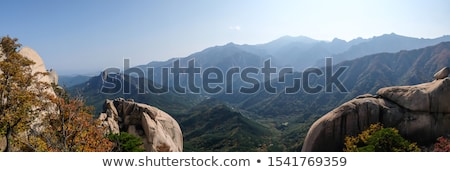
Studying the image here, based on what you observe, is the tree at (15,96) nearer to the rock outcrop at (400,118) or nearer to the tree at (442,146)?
the tree at (442,146)

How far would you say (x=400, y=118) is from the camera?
39.7 meters

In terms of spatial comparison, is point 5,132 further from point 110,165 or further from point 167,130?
point 167,130

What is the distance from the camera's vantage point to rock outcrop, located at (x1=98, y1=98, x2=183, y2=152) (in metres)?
41.0

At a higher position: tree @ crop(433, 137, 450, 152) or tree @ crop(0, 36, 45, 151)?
tree @ crop(0, 36, 45, 151)

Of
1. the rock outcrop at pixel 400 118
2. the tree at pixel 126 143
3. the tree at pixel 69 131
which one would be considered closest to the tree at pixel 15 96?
the tree at pixel 69 131

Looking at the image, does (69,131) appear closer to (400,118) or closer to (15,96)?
(15,96)

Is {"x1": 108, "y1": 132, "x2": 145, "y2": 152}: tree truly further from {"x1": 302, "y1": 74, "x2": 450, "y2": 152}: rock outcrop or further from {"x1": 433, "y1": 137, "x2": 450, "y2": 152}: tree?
{"x1": 433, "y1": 137, "x2": 450, "y2": 152}: tree

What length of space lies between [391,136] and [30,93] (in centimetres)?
3388

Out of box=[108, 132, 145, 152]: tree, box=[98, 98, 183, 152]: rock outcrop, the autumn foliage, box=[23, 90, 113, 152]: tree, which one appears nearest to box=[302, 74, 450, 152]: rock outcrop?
box=[98, 98, 183, 152]: rock outcrop

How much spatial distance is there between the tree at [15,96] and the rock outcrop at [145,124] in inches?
715

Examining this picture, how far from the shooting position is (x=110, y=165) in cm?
1073

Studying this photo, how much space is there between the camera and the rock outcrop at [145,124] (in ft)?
135

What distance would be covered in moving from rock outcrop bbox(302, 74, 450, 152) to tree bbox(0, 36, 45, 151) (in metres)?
32.6

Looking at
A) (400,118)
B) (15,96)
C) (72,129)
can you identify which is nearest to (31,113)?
(15,96)
